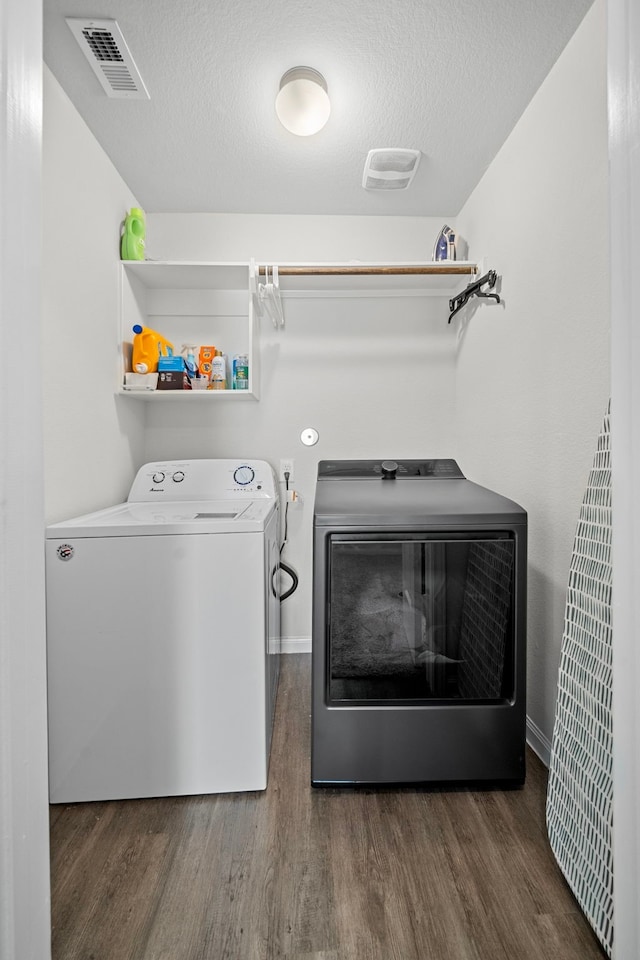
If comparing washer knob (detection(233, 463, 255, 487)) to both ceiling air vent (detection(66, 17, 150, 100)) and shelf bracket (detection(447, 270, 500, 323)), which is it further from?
ceiling air vent (detection(66, 17, 150, 100))

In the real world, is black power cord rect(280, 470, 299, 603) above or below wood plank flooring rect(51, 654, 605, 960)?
above

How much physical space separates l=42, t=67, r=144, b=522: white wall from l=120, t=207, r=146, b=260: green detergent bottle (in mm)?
34

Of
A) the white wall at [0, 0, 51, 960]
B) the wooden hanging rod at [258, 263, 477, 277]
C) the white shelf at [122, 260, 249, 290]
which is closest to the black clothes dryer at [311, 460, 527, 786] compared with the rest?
the white wall at [0, 0, 51, 960]

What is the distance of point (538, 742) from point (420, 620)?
0.66 m

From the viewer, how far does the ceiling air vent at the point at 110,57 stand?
1478 millimetres

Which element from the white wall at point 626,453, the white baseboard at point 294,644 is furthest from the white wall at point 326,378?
the white wall at point 626,453

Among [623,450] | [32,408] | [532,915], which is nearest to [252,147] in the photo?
[32,408]

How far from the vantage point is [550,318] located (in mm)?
1685

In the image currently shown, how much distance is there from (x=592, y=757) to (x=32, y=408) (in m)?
1.36

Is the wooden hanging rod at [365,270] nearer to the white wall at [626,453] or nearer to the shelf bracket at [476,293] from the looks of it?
the shelf bracket at [476,293]

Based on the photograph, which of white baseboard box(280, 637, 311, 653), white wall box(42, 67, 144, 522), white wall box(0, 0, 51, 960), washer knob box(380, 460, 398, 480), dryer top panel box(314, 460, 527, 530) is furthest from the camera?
white baseboard box(280, 637, 311, 653)

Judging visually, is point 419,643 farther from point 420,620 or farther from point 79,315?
point 79,315

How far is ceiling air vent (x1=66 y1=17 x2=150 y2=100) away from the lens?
4.85 feet

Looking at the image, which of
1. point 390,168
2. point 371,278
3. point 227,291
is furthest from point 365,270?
point 227,291
